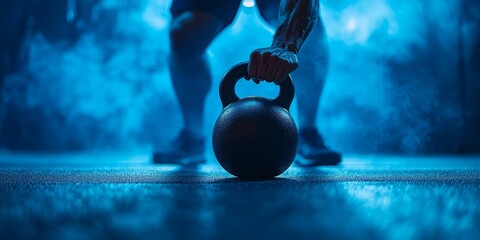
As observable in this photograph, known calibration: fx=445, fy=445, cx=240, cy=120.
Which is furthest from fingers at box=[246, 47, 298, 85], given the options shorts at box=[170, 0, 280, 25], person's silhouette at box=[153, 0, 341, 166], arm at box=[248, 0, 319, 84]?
shorts at box=[170, 0, 280, 25]

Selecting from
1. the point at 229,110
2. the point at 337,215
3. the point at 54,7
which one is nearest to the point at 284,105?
the point at 229,110

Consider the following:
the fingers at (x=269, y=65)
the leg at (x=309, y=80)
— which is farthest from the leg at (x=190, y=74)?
the fingers at (x=269, y=65)

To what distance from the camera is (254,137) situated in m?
1.05

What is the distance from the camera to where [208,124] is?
14.8 ft

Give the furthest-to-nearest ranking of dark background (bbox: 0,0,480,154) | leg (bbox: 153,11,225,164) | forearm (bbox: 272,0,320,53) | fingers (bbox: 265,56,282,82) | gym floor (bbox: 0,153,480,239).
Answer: dark background (bbox: 0,0,480,154) → leg (bbox: 153,11,225,164) → forearm (bbox: 272,0,320,53) → fingers (bbox: 265,56,282,82) → gym floor (bbox: 0,153,480,239)

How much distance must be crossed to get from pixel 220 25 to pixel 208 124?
251 cm

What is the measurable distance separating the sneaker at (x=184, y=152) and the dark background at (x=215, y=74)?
232cm

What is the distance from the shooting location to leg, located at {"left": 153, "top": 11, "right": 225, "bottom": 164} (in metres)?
1.97

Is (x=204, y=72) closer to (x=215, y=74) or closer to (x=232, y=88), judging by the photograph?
(x=232, y=88)

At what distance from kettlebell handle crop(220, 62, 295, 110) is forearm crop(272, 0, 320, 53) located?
89 mm

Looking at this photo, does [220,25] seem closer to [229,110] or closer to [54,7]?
[229,110]

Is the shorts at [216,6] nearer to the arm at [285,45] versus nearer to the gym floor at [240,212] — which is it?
the arm at [285,45]

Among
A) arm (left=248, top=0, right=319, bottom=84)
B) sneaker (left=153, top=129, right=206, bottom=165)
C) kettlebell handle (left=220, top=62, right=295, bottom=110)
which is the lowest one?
sneaker (left=153, top=129, right=206, bottom=165)

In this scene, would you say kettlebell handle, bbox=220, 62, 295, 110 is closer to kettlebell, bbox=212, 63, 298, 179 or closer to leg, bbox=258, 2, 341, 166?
kettlebell, bbox=212, 63, 298, 179
